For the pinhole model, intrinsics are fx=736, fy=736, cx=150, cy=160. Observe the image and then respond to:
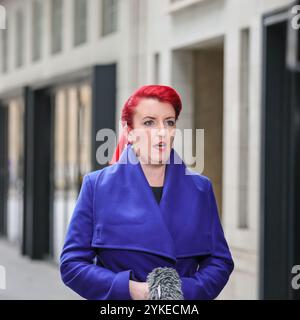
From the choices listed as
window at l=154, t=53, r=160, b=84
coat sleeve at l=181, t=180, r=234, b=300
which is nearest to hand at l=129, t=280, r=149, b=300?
coat sleeve at l=181, t=180, r=234, b=300

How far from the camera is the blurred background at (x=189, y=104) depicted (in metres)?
5.05

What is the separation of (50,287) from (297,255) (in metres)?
2.96

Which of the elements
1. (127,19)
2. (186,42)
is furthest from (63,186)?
(186,42)

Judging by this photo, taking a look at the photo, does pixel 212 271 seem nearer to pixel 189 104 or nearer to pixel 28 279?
pixel 189 104

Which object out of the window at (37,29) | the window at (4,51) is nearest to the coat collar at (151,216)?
the window at (37,29)

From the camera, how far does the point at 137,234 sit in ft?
6.30

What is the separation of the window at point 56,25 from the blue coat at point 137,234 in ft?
21.9

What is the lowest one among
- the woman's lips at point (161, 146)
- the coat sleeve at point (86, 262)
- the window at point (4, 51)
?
the coat sleeve at point (86, 262)

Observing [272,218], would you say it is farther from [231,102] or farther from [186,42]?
[186,42]

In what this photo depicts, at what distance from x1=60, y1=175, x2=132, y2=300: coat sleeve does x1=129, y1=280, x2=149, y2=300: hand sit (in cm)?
1

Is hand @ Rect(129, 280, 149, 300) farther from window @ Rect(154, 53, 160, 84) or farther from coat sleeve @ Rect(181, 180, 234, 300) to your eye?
window @ Rect(154, 53, 160, 84)

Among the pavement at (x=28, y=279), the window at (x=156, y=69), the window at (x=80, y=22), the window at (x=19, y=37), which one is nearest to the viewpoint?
the window at (x=156, y=69)

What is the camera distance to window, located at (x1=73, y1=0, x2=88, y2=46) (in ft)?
25.5

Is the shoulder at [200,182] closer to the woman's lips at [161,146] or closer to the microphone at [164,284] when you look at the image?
the woman's lips at [161,146]
